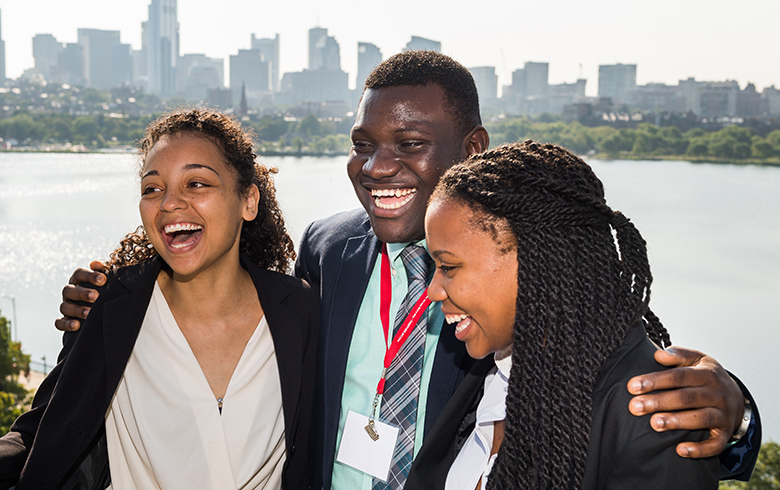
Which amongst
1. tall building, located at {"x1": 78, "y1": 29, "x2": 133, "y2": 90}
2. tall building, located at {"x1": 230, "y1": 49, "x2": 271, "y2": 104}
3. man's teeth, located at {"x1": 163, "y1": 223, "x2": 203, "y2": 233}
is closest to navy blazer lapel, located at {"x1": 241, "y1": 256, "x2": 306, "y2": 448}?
man's teeth, located at {"x1": 163, "y1": 223, "x2": 203, "y2": 233}

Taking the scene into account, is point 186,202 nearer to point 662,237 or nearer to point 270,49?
point 662,237

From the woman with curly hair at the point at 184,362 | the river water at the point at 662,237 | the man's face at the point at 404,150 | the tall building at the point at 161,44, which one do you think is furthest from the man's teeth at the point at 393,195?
the tall building at the point at 161,44

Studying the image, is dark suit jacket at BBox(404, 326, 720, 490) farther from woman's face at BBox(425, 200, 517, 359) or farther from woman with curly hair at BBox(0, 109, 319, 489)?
woman with curly hair at BBox(0, 109, 319, 489)

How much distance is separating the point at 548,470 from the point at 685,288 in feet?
89.6

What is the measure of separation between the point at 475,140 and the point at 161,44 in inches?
6160

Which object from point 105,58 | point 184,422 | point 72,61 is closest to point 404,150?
point 184,422

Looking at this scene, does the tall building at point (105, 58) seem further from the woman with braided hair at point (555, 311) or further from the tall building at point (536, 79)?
the woman with braided hair at point (555, 311)

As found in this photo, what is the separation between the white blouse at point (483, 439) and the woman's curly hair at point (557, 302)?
0.40ft

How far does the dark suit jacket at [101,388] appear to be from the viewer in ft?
5.55

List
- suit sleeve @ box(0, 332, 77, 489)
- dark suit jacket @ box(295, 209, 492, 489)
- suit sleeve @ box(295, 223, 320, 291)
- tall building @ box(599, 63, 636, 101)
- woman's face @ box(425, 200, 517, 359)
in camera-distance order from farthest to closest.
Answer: tall building @ box(599, 63, 636, 101) → suit sleeve @ box(295, 223, 320, 291) → dark suit jacket @ box(295, 209, 492, 489) → suit sleeve @ box(0, 332, 77, 489) → woman's face @ box(425, 200, 517, 359)

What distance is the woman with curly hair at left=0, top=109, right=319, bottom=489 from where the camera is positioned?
174 centimetres

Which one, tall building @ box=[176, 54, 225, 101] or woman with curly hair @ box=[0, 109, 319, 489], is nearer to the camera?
woman with curly hair @ box=[0, 109, 319, 489]

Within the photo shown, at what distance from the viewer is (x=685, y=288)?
85.6 ft

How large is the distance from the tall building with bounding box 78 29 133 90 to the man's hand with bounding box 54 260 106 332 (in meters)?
149
